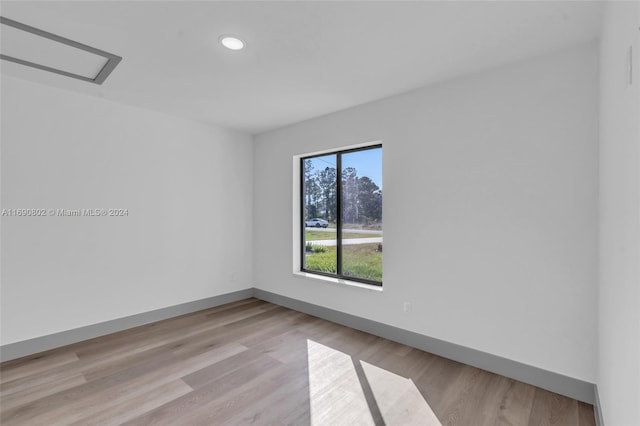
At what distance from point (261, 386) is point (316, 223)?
2263 millimetres

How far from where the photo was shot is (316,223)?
165 inches

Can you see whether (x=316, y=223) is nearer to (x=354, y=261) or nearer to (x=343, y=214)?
(x=343, y=214)

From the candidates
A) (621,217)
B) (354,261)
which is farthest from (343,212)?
(621,217)

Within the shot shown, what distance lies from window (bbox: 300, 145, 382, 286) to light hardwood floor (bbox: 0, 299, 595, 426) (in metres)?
0.87

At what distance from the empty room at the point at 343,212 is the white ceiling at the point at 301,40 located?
0.02 metres

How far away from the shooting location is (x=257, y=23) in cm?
193

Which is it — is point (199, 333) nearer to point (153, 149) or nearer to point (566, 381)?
point (153, 149)

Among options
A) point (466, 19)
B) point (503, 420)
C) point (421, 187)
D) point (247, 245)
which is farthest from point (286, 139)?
point (503, 420)

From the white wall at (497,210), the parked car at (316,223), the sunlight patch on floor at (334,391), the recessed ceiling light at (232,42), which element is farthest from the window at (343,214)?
the recessed ceiling light at (232,42)

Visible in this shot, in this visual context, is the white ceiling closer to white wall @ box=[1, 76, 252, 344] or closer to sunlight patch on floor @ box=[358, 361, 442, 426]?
white wall @ box=[1, 76, 252, 344]

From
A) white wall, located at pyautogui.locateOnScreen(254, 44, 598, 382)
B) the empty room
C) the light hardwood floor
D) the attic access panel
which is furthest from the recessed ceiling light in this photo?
the light hardwood floor

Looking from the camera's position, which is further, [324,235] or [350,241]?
[324,235]

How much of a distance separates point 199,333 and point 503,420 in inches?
113

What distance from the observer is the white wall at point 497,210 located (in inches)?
84.0
